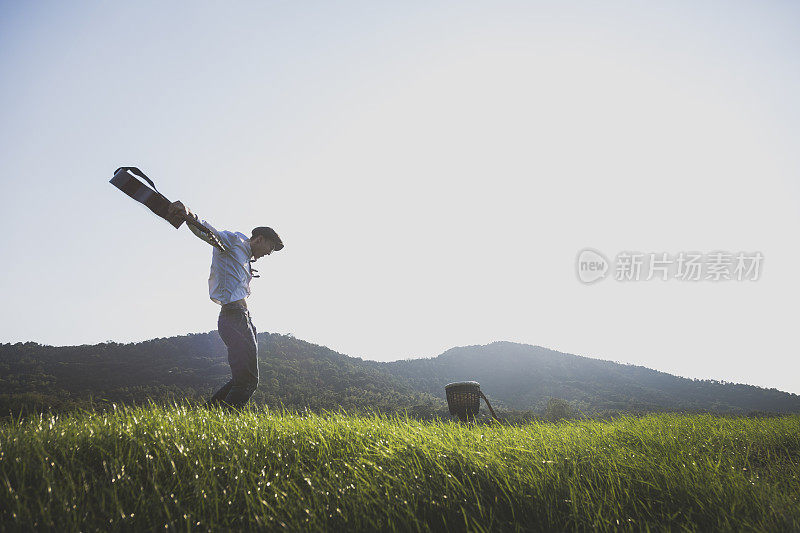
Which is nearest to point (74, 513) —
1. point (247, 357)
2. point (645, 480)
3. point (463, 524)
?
point (463, 524)

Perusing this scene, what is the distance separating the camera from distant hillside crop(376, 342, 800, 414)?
3122 centimetres

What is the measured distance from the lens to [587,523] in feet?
5.34

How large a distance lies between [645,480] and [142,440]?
3.03 metres

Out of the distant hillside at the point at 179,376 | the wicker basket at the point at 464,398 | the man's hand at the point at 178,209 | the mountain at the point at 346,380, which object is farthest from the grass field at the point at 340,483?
the distant hillside at the point at 179,376

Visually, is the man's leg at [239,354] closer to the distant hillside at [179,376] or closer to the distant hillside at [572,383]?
the distant hillside at [179,376]

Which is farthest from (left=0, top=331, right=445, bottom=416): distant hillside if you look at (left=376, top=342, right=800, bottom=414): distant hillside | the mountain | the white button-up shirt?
the white button-up shirt

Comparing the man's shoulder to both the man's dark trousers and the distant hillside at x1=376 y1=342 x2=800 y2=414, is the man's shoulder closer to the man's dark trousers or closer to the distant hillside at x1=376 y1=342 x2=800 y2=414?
the man's dark trousers

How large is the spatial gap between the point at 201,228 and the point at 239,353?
126cm

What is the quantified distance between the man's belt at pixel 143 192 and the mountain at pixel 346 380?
16.0 meters

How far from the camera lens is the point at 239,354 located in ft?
11.6

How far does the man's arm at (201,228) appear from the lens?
2.89m

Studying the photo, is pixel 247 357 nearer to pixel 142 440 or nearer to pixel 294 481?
pixel 142 440

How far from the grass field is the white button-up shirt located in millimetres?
1329

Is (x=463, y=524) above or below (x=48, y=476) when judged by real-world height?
above
